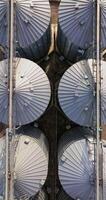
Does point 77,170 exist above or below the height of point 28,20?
below

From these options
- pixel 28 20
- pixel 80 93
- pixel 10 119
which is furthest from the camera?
pixel 28 20

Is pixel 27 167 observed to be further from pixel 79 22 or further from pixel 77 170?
pixel 79 22

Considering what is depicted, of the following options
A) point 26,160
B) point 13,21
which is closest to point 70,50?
point 13,21

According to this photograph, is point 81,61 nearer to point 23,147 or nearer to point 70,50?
point 70,50

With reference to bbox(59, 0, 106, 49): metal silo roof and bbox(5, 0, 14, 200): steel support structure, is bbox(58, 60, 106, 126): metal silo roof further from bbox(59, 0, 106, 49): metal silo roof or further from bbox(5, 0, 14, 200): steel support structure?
bbox(5, 0, 14, 200): steel support structure

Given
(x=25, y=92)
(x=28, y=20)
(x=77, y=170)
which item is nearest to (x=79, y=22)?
(x=28, y=20)

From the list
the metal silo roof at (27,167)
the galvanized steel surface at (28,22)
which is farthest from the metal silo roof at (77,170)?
the galvanized steel surface at (28,22)

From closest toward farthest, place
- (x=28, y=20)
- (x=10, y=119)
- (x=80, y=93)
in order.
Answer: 1. (x=10, y=119)
2. (x=80, y=93)
3. (x=28, y=20)

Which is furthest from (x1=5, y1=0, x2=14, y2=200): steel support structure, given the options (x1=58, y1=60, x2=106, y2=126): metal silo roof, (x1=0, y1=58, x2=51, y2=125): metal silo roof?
(x1=58, y1=60, x2=106, y2=126): metal silo roof
